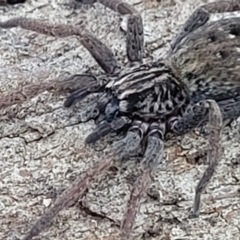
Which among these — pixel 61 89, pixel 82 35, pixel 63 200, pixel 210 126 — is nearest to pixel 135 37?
pixel 82 35

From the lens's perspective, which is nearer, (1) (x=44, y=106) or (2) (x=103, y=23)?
(1) (x=44, y=106)

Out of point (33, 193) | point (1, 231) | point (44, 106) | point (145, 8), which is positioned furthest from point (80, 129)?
point (145, 8)

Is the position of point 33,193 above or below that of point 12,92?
below

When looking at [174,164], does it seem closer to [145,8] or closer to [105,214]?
[105,214]

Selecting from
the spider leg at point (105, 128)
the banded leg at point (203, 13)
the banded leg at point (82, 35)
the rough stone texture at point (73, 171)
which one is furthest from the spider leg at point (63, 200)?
the banded leg at point (203, 13)

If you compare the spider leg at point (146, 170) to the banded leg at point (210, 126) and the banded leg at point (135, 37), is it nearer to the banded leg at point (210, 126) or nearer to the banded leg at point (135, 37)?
the banded leg at point (210, 126)
